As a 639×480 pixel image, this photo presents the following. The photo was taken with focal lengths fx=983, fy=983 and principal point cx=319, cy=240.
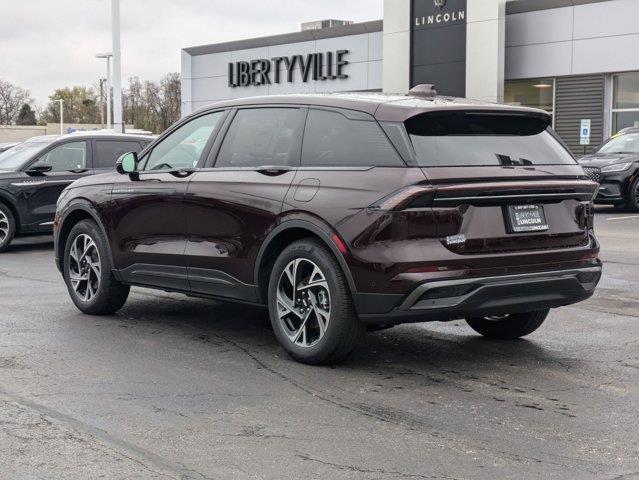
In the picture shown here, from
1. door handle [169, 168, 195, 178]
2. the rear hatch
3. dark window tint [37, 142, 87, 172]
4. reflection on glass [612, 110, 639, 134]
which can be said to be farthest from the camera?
reflection on glass [612, 110, 639, 134]

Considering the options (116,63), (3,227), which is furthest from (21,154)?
(116,63)

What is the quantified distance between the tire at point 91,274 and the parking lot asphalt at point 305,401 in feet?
0.54

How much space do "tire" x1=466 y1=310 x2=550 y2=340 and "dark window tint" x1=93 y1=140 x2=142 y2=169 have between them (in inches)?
348

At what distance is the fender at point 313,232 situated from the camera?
5.89m

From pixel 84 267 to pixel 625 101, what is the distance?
81.7 ft

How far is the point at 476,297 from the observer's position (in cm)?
575

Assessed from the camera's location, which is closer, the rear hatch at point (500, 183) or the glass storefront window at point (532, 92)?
the rear hatch at point (500, 183)

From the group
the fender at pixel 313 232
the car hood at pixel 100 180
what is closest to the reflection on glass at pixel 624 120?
the car hood at pixel 100 180

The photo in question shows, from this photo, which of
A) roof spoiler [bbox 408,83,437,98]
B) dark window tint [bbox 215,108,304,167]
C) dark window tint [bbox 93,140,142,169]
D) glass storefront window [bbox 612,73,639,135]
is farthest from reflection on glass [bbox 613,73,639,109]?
dark window tint [bbox 215,108,304,167]

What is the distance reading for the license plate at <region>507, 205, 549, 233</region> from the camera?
5957mm

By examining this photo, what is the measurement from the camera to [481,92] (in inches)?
1286

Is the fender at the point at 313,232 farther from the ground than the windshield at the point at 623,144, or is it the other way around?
the windshield at the point at 623,144

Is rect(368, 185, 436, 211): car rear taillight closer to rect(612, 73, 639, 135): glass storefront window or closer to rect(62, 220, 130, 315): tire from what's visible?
rect(62, 220, 130, 315): tire

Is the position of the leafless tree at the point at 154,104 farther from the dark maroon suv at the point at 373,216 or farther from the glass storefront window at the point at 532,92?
the dark maroon suv at the point at 373,216
